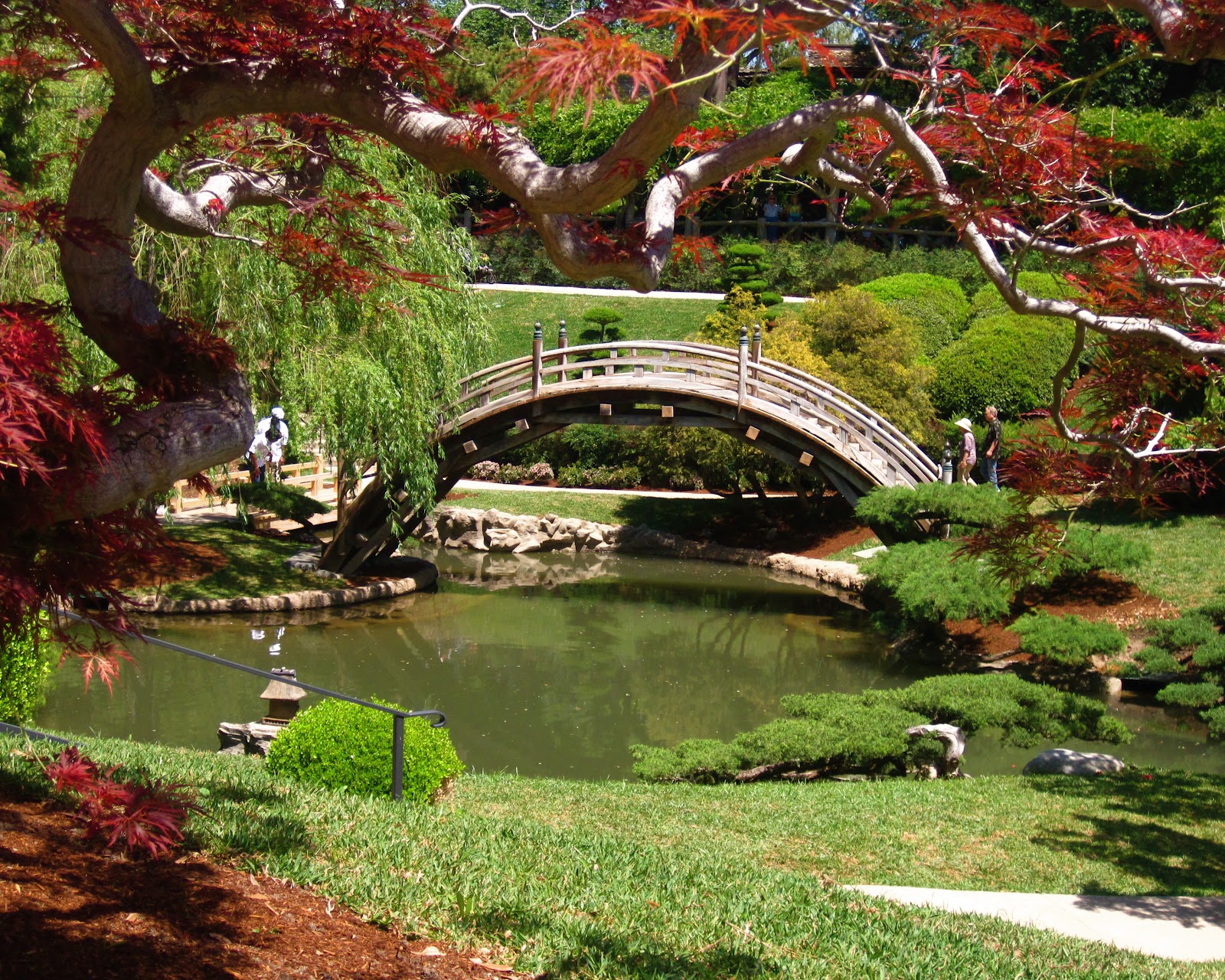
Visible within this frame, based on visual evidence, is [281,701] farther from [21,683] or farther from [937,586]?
[937,586]

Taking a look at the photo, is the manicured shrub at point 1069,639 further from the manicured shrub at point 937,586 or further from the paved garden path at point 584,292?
A: the paved garden path at point 584,292

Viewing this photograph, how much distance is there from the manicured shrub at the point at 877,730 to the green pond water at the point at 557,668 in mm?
848

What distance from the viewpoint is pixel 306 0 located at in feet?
11.3

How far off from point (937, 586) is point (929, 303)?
1314cm

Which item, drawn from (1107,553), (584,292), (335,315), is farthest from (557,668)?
(584,292)

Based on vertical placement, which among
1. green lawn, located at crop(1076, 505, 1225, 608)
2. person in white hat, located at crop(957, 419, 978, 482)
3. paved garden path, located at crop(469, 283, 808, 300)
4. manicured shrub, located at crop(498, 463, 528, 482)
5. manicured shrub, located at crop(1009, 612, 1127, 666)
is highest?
paved garden path, located at crop(469, 283, 808, 300)

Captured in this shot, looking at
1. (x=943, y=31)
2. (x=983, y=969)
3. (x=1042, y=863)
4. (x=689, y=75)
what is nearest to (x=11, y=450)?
(x=689, y=75)

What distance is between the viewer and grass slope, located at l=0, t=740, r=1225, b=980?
3.82 metres

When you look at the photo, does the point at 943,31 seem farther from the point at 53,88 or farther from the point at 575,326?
the point at 575,326

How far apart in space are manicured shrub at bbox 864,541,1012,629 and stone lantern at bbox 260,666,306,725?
7.01 metres

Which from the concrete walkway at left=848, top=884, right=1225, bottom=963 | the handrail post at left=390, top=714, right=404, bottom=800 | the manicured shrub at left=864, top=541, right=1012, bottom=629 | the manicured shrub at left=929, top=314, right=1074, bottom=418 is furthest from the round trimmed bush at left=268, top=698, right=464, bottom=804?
the manicured shrub at left=929, top=314, right=1074, bottom=418

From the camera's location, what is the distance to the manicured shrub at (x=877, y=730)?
8.51 metres

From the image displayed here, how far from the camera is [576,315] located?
30953 millimetres

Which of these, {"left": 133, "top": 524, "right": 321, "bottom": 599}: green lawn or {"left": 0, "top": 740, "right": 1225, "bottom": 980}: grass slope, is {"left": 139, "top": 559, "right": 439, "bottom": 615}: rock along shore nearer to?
{"left": 133, "top": 524, "right": 321, "bottom": 599}: green lawn
